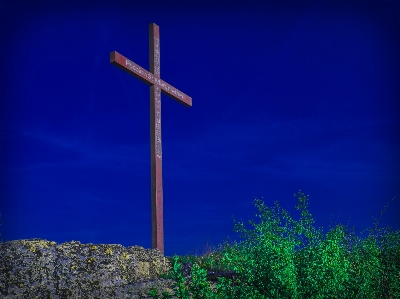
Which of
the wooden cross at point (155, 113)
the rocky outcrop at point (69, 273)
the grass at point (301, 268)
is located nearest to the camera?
the grass at point (301, 268)

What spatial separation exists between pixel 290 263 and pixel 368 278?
1.19 metres

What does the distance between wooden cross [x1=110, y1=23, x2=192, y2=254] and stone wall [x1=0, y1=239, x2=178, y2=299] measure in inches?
68.4

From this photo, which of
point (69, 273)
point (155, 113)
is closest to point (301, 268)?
point (69, 273)

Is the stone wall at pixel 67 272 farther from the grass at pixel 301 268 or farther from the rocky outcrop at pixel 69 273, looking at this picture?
the grass at pixel 301 268

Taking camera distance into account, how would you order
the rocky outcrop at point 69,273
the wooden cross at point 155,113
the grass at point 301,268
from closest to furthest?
1. the grass at point 301,268
2. the rocky outcrop at point 69,273
3. the wooden cross at point 155,113

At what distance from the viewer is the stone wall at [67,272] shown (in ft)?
18.0

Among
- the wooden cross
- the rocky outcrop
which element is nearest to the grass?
the rocky outcrop

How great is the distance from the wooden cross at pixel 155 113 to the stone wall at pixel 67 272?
1737 millimetres

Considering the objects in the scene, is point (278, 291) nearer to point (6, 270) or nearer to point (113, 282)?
Result: point (113, 282)

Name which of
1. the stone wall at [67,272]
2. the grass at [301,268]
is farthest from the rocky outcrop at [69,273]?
the grass at [301,268]

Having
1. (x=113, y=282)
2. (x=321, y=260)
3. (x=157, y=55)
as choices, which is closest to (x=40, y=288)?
(x=113, y=282)

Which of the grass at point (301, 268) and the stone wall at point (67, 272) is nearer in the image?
the grass at point (301, 268)

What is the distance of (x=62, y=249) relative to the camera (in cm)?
596

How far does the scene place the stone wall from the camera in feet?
18.0
